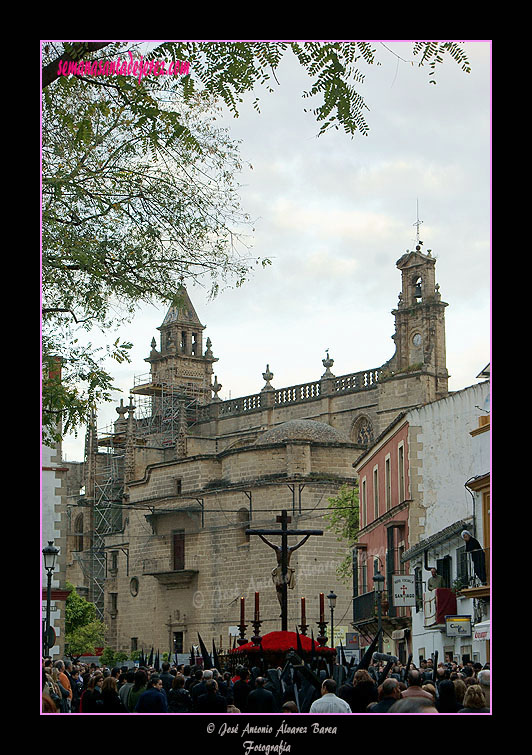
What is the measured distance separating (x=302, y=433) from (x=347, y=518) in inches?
312

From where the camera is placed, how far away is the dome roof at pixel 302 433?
5116cm

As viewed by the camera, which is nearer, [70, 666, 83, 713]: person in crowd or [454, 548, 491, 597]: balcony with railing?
[70, 666, 83, 713]: person in crowd

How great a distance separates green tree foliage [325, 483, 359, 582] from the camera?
4291 centimetres

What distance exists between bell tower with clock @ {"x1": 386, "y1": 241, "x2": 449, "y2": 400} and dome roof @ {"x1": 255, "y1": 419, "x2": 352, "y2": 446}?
4065mm

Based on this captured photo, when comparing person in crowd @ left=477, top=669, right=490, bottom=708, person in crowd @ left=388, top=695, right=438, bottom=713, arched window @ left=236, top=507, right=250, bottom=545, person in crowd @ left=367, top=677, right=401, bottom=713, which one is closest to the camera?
person in crowd @ left=388, top=695, right=438, bottom=713

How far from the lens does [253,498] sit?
164ft

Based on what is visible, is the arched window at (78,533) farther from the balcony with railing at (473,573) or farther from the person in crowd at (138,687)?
the person in crowd at (138,687)

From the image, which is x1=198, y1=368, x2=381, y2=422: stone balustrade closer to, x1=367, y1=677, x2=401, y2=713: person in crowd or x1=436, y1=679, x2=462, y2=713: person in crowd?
x1=436, y1=679, x2=462, y2=713: person in crowd

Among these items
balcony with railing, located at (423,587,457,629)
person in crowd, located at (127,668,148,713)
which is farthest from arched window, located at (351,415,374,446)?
person in crowd, located at (127,668,148,713)

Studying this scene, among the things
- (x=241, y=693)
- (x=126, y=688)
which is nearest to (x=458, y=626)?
(x=126, y=688)

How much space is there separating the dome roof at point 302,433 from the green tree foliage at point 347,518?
13.9 ft

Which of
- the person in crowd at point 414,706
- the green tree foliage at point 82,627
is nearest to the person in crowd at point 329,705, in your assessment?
the person in crowd at point 414,706

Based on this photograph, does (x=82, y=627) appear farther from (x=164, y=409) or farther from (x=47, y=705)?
(x=47, y=705)
